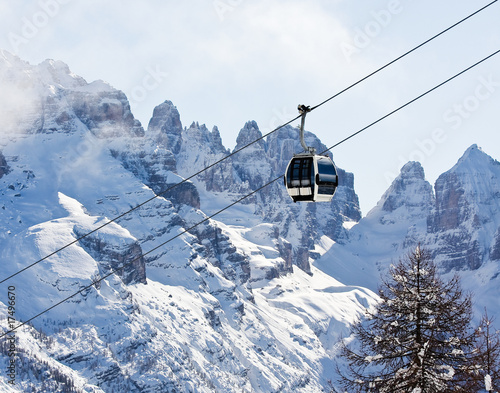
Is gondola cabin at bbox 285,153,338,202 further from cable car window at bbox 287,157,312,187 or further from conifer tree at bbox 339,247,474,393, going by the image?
conifer tree at bbox 339,247,474,393

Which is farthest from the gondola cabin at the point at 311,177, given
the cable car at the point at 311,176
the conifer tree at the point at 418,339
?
the conifer tree at the point at 418,339

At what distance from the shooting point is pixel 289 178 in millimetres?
20781

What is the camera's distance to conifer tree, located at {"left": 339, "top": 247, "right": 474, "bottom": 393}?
22.1 metres

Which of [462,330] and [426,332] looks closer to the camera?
[462,330]

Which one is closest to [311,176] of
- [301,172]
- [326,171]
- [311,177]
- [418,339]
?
[311,177]

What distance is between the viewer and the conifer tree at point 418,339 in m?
22.1

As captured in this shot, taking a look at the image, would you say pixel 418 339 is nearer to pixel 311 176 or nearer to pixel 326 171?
pixel 326 171

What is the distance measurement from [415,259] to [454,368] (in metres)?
3.69

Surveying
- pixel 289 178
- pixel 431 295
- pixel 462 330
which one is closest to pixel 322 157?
pixel 289 178

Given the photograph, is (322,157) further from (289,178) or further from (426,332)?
(426,332)

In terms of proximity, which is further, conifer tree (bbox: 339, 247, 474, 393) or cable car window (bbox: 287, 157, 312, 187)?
conifer tree (bbox: 339, 247, 474, 393)

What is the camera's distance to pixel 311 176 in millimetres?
20453

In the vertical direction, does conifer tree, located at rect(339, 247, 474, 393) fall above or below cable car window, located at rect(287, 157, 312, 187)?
below

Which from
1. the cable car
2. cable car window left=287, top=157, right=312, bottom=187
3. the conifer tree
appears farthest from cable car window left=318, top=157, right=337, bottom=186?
the conifer tree
